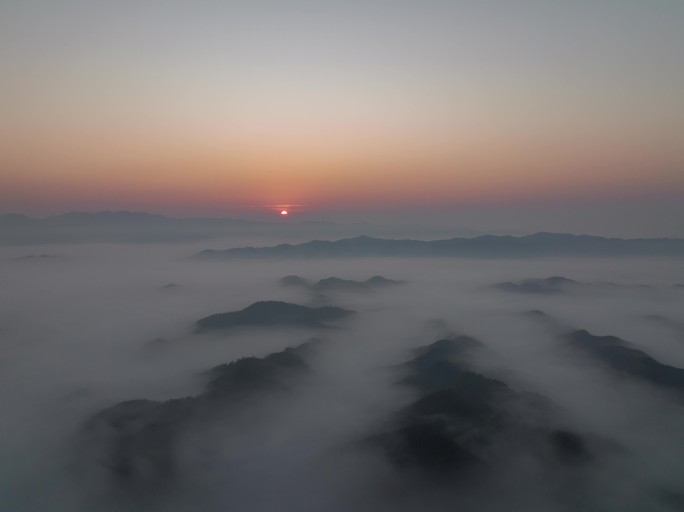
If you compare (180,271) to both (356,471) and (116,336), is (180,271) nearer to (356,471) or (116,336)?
(116,336)

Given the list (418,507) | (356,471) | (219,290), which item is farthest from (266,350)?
(219,290)

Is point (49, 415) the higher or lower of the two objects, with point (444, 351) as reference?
lower

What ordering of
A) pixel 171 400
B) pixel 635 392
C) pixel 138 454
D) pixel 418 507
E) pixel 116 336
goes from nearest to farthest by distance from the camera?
1. pixel 418 507
2. pixel 138 454
3. pixel 171 400
4. pixel 635 392
5. pixel 116 336

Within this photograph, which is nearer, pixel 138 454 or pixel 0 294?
pixel 138 454

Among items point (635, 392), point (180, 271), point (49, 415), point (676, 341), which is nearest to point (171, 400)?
point (49, 415)

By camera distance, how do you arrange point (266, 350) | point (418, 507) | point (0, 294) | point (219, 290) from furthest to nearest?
point (219, 290), point (0, 294), point (266, 350), point (418, 507)

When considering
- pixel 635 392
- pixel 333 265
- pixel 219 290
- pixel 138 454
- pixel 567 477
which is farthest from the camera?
pixel 333 265

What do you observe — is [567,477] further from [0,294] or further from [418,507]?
[0,294]

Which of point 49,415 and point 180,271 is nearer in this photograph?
point 49,415

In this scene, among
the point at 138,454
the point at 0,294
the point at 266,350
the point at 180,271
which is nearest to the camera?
the point at 138,454
